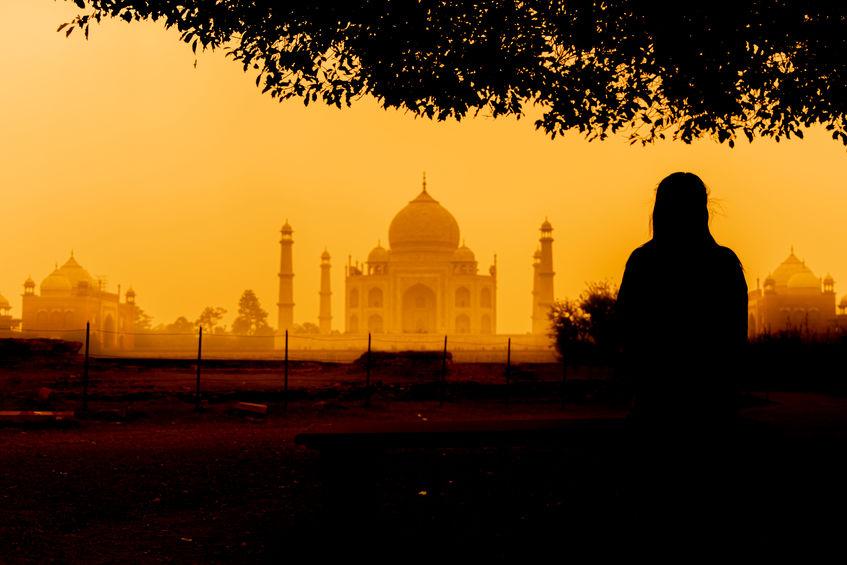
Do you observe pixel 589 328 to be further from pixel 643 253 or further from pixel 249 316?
pixel 249 316

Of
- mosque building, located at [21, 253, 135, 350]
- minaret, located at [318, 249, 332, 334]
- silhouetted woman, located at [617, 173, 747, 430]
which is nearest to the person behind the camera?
silhouetted woman, located at [617, 173, 747, 430]

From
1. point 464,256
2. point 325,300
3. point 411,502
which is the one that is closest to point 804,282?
point 464,256

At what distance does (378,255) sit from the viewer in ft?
212

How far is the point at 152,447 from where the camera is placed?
8.84 m

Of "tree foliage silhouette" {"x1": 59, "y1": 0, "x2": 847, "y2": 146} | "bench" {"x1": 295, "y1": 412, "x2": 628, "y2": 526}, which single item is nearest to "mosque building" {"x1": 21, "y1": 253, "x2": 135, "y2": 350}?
"tree foliage silhouette" {"x1": 59, "y1": 0, "x2": 847, "y2": 146}

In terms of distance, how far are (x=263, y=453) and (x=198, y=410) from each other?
4950mm

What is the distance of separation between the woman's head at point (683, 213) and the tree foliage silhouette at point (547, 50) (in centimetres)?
481

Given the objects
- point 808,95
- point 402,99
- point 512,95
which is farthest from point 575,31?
point 808,95

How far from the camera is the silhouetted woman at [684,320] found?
124 inches

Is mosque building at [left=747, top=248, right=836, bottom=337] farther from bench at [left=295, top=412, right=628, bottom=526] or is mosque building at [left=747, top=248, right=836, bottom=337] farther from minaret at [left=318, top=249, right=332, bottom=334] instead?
bench at [left=295, top=412, right=628, bottom=526]

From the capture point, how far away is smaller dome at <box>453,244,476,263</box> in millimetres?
61875

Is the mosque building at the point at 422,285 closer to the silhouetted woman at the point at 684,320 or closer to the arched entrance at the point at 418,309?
the arched entrance at the point at 418,309

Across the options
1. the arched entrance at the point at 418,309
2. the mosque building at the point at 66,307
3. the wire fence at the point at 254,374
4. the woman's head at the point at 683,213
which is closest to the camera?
the woman's head at the point at 683,213

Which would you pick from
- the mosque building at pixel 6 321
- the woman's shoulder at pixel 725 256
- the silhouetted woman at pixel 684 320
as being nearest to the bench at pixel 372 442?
the silhouetted woman at pixel 684 320
